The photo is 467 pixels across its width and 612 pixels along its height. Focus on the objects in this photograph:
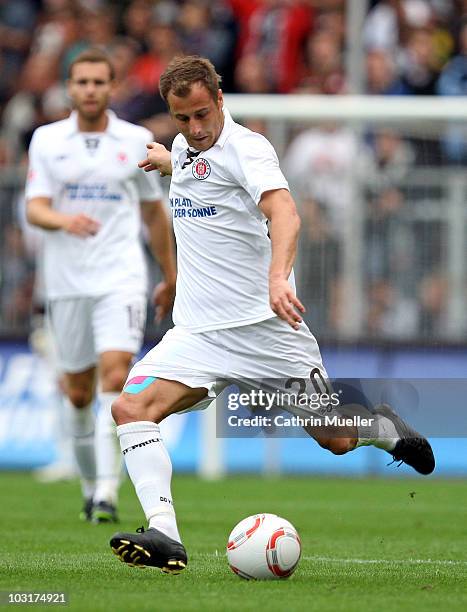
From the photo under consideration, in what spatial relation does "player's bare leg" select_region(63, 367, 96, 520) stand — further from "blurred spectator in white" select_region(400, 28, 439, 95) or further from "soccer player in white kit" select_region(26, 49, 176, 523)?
"blurred spectator in white" select_region(400, 28, 439, 95)

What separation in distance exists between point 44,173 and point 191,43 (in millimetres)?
8506

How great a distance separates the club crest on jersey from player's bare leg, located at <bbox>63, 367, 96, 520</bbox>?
353 centimetres

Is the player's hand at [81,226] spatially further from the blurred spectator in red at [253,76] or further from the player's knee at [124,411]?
the blurred spectator in red at [253,76]

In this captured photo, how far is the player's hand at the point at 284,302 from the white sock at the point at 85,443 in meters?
4.25

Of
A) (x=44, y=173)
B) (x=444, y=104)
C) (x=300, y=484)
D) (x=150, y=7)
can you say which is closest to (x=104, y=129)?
(x=44, y=173)

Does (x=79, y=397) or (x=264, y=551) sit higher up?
(x=79, y=397)

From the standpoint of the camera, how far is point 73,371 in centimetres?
1012

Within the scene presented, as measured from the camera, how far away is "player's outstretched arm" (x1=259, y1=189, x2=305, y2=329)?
6109 mm

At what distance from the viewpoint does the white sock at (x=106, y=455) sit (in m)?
9.60

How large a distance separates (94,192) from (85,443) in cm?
174

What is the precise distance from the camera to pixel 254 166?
6605mm

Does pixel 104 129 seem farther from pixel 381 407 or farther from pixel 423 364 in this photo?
pixel 423 364

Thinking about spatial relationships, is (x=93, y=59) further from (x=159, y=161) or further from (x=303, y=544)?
(x=303, y=544)

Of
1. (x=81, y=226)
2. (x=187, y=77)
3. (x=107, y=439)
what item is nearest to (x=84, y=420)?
(x=107, y=439)
